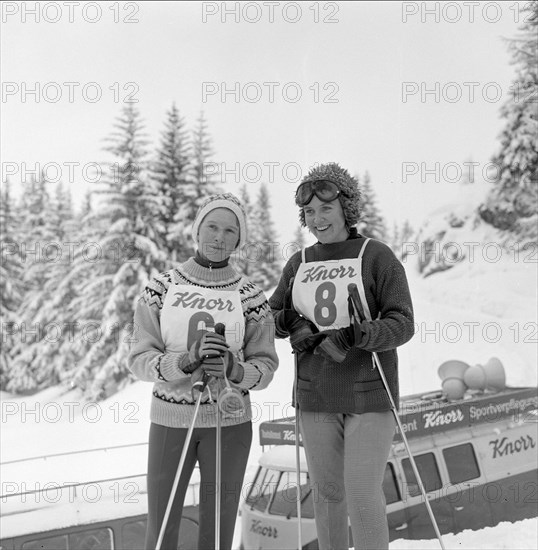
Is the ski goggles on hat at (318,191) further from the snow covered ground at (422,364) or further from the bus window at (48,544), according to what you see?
the snow covered ground at (422,364)

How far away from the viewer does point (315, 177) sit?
294 cm

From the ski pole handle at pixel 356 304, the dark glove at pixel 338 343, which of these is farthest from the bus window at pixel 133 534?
the ski pole handle at pixel 356 304

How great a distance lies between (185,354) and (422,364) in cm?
1597

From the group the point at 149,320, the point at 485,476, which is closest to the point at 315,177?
the point at 149,320

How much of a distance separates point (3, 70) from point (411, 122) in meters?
16.6

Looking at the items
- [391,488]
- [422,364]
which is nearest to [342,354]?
[391,488]

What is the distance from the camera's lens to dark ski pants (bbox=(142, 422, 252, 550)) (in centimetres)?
259

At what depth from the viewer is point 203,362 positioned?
2500 mm

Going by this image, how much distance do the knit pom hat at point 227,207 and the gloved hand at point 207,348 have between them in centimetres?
57

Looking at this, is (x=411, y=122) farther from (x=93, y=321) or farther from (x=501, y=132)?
(x=93, y=321)

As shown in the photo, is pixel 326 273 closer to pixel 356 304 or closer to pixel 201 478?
pixel 356 304

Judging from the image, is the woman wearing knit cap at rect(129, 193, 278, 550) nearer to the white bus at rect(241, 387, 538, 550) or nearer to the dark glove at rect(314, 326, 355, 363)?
the dark glove at rect(314, 326, 355, 363)

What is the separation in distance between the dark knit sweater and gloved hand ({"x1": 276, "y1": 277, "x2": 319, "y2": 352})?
0.03 metres

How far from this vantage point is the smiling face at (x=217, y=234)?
281cm
